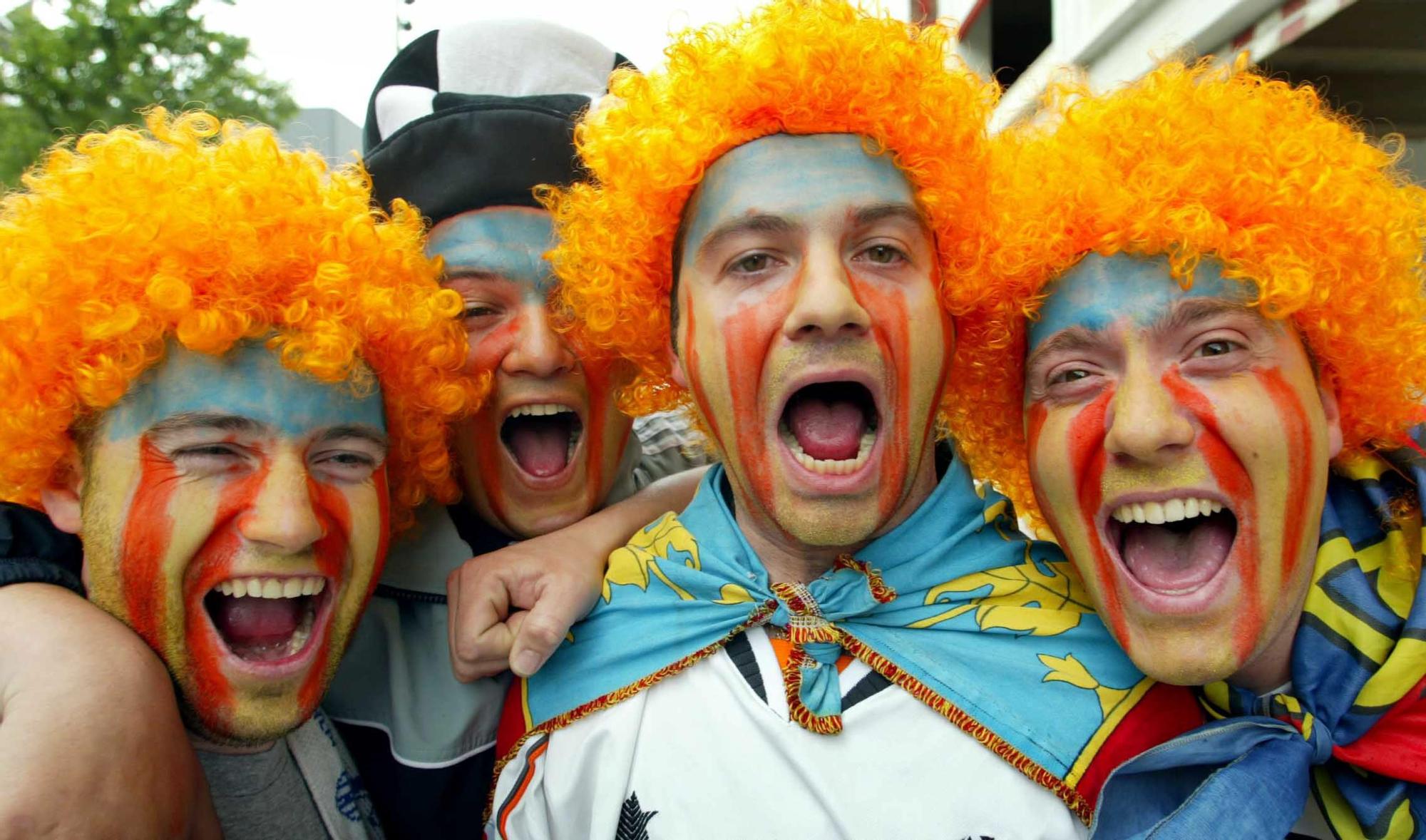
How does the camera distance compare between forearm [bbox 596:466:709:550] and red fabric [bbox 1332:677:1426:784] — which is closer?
red fabric [bbox 1332:677:1426:784]

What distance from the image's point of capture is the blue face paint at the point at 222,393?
1917 millimetres

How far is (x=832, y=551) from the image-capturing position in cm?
217

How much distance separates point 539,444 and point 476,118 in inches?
35.9

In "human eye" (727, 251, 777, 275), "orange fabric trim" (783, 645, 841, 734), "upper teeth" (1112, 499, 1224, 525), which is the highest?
"human eye" (727, 251, 777, 275)

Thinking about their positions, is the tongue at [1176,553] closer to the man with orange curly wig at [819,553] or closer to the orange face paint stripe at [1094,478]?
the orange face paint stripe at [1094,478]

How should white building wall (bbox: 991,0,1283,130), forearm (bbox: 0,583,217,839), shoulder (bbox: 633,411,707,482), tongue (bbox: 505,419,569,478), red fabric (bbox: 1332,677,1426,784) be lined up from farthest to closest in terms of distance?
white building wall (bbox: 991,0,1283,130), shoulder (bbox: 633,411,707,482), tongue (bbox: 505,419,569,478), red fabric (bbox: 1332,677,1426,784), forearm (bbox: 0,583,217,839)

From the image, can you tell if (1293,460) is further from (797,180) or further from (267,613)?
(267,613)

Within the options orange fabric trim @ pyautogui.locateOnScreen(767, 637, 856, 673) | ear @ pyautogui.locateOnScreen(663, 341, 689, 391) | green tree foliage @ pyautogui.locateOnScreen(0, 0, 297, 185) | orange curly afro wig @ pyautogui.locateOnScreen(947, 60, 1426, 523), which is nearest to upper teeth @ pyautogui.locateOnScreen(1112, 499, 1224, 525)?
orange curly afro wig @ pyautogui.locateOnScreen(947, 60, 1426, 523)

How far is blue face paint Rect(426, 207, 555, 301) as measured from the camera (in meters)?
2.51

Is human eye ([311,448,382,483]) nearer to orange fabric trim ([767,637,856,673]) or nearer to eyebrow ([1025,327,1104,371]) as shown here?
orange fabric trim ([767,637,856,673])

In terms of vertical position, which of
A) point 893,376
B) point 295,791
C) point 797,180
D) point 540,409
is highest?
point 797,180

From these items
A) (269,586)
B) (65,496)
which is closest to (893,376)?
(269,586)

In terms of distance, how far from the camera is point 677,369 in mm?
2375

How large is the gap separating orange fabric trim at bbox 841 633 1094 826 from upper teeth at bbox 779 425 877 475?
35 centimetres
